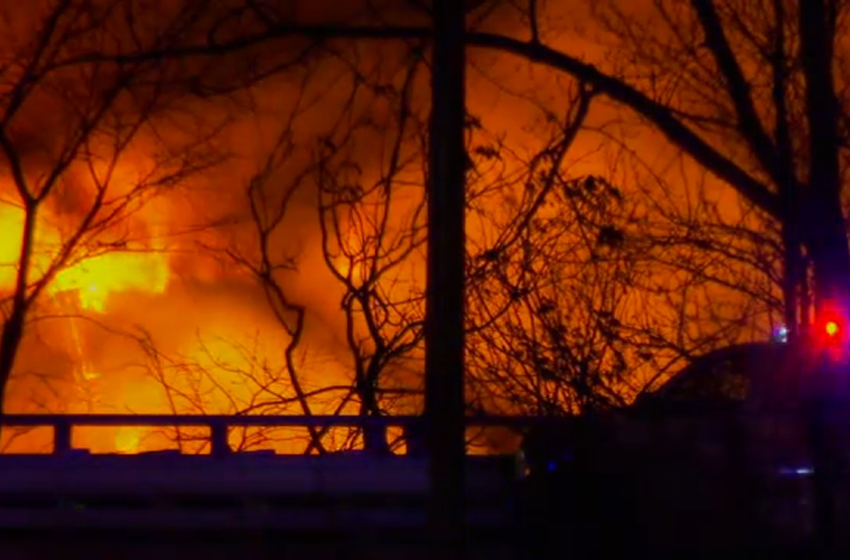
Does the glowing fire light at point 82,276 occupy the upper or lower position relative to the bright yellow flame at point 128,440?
upper

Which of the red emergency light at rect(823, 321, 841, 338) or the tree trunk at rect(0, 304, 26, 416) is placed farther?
the tree trunk at rect(0, 304, 26, 416)

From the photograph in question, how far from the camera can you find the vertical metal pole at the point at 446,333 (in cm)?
685

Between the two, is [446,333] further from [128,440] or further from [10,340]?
[10,340]

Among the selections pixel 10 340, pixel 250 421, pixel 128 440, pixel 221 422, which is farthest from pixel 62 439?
pixel 10 340

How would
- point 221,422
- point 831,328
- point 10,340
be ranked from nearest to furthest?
point 831,328 → point 221,422 → point 10,340

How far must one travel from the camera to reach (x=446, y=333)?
22.6 ft

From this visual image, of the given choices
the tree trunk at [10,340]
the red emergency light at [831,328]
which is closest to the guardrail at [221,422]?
the red emergency light at [831,328]

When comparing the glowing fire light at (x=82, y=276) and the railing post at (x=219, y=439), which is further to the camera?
the glowing fire light at (x=82, y=276)

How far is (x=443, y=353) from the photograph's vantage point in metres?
6.86

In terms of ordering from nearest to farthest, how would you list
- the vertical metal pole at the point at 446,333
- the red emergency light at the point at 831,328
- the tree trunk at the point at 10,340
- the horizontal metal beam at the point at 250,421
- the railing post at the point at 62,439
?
the vertical metal pole at the point at 446,333, the red emergency light at the point at 831,328, the horizontal metal beam at the point at 250,421, the railing post at the point at 62,439, the tree trunk at the point at 10,340

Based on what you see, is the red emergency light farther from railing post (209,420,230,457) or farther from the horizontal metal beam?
railing post (209,420,230,457)

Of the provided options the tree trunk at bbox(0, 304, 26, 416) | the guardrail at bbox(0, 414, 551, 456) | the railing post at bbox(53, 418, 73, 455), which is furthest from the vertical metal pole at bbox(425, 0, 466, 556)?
the tree trunk at bbox(0, 304, 26, 416)

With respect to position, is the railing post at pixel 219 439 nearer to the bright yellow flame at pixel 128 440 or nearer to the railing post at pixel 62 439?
the railing post at pixel 62 439

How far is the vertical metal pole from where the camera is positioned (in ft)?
22.5
